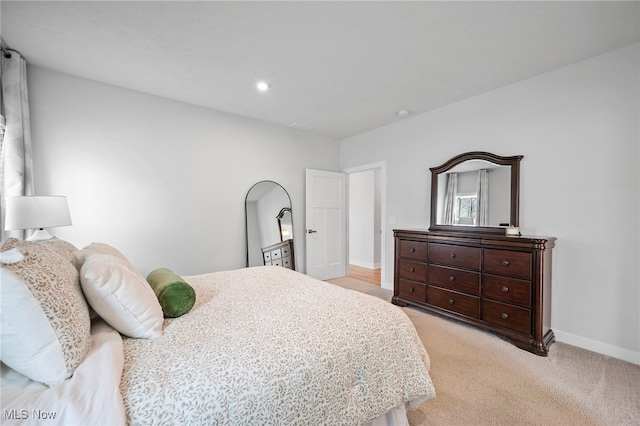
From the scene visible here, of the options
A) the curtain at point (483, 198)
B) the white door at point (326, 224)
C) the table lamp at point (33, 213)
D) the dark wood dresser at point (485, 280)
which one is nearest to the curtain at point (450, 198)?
the curtain at point (483, 198)

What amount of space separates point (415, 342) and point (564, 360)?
1.74 m

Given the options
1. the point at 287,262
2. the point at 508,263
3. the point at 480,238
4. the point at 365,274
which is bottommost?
the point at 365,274

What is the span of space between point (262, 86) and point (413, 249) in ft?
8.47

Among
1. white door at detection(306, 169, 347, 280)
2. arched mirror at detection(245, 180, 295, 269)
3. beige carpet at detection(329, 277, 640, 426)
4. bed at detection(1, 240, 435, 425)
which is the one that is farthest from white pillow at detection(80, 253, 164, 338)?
white door at detection(306, 169, 347, 280)

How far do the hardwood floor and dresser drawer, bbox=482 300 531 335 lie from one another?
199cm

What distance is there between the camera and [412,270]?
10.6ft

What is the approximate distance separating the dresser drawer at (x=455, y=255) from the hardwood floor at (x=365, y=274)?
1649 millimetres

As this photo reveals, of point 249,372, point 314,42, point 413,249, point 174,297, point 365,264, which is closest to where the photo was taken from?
point 249,372

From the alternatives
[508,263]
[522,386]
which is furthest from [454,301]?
[522,386]

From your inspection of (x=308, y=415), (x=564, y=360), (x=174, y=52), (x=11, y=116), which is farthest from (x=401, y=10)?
(x=11, y=116)

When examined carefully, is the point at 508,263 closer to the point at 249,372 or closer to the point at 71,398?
the point at 249,372

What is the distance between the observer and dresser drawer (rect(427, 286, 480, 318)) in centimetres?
268

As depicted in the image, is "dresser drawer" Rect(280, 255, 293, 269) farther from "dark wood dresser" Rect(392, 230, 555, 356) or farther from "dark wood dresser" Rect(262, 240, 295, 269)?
"dark wood dresser" Rect(392, 230, 555, 356)

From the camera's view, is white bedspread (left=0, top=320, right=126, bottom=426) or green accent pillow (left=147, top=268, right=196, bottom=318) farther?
green accent pillow (left=147, top=268, right=196, bottom=318)
